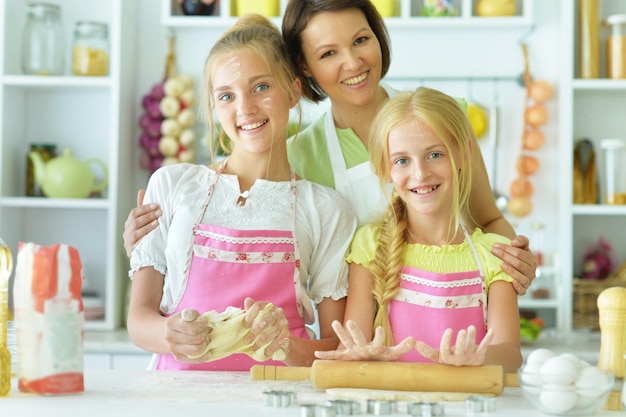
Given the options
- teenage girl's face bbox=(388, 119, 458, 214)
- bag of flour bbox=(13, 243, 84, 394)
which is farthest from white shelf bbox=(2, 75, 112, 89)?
bag of flour bbox=(13, 243, 84, 394)

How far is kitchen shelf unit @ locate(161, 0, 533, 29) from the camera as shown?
9.55 ft

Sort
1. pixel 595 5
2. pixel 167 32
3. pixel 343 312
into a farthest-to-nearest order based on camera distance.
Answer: pixel 167 32
pixel 595 5
pixel 343 312

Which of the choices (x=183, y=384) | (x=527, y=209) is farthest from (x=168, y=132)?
(x=183, y=384)

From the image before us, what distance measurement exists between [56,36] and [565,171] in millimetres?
1714

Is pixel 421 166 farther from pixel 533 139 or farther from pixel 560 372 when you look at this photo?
pixel 533 139

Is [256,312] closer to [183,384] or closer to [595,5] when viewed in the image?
[183,384]

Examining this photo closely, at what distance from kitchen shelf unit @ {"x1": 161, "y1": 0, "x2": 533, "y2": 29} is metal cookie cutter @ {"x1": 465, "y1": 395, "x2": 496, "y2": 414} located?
2004mm

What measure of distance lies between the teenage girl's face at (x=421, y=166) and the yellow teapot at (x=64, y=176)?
65.7 inches

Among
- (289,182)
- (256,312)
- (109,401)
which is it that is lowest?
(109,401)

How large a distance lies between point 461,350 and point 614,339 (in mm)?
189

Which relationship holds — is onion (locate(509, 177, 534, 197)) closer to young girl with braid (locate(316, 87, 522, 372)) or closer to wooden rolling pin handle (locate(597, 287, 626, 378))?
young girl with braid (locate(316, 87, 522, 372))

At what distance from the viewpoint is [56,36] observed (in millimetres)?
3012

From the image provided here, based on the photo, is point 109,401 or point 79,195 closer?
point 109,401

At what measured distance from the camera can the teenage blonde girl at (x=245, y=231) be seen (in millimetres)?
1546
